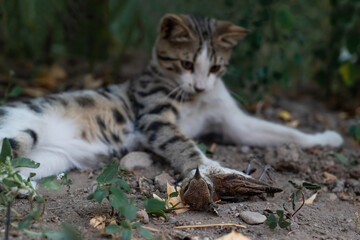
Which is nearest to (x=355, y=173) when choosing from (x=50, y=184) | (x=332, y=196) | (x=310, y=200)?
(x=332, y=196)

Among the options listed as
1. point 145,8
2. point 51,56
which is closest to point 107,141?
point 145,8

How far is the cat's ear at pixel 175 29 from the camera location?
3121 mm

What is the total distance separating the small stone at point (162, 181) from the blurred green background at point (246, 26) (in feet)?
4.35

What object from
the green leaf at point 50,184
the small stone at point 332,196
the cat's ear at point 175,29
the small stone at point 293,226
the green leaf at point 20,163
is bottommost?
the small stone at point 332,196

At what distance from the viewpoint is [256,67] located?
4137 mm

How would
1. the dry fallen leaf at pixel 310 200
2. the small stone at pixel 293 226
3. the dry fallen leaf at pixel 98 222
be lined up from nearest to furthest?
the dry fallen leaf at pixel 98 222, the small stone at pixel 293 226, the dry fallen leaf at pixel 310 200

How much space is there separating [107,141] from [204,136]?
91cm

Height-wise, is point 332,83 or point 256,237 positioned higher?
point 332,83

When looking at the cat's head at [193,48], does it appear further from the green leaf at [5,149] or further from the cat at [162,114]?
the green leaf at [5,149]

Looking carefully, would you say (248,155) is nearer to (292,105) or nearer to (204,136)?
(204,136)

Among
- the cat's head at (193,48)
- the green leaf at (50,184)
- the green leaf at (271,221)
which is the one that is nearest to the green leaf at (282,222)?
the green leaf at (271,221)

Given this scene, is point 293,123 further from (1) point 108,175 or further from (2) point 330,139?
(1) point 108,175

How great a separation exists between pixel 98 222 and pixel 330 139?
238 cm

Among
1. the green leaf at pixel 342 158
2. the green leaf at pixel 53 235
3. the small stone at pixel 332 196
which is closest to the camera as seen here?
the green leaf at pixel 53 235
